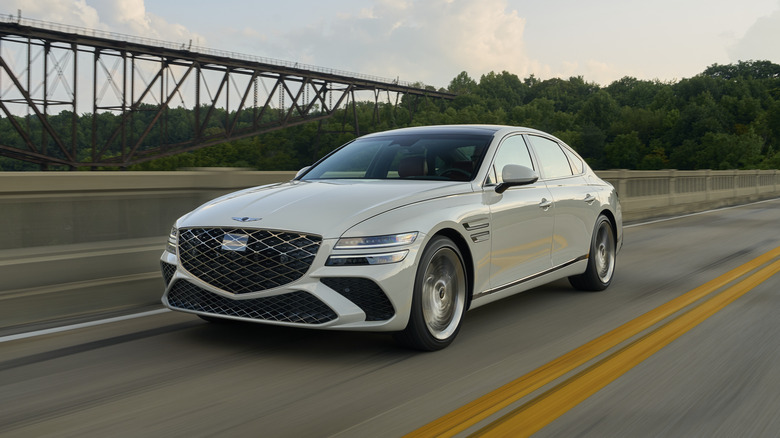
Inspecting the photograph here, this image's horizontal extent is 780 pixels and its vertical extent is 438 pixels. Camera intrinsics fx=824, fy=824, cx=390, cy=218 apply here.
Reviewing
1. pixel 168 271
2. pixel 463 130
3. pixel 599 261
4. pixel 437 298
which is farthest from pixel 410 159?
pixel 599 261

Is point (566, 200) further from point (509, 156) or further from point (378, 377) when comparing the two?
point (378, 377)

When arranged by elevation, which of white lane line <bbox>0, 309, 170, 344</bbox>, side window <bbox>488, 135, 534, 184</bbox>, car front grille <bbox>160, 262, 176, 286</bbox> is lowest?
white lane line <bbox>0, 309, 170, 344</bbox>

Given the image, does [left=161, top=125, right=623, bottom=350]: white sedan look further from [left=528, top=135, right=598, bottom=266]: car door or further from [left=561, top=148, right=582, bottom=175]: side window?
[left=561, top=148, right=582, bottom=175]: side window

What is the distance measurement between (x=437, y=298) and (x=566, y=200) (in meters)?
2.39

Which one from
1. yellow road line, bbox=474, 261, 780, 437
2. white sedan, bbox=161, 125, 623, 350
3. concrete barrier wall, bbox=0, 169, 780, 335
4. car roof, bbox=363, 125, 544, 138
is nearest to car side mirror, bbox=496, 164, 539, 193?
white sedan, bbox=161, 125, 623, 350

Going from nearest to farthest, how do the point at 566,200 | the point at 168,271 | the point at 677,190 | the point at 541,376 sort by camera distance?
the point at 541,376
the point at 168,271
the point at 566,200
the point at 677,190

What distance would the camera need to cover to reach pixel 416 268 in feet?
17.1

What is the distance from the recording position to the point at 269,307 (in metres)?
5.11

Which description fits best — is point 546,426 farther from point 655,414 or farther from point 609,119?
point 609,119

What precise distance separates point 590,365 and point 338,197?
197 centimetres

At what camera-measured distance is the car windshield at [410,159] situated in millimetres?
6434

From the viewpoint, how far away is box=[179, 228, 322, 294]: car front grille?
16.6 feet

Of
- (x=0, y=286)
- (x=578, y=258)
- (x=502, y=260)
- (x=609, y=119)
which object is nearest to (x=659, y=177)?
(x=578, y=258)

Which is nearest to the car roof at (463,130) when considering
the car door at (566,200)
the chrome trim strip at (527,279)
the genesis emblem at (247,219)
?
the car door at (566,200)
